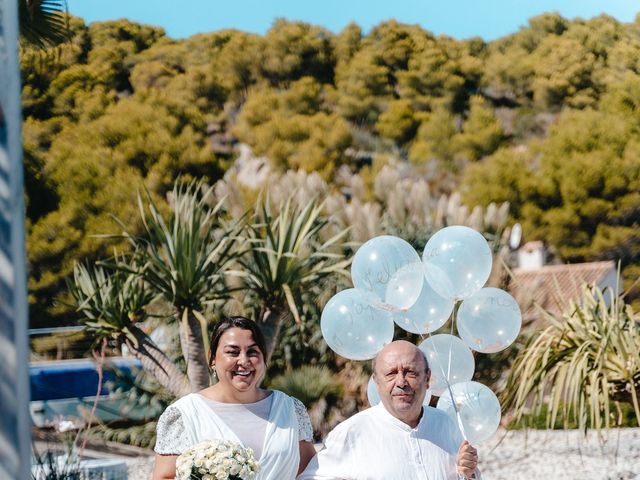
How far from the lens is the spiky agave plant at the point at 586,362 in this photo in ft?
20.4

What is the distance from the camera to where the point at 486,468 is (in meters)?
10.9

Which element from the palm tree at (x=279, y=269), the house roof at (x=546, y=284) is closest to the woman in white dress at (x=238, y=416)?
the palm tree at (x=279, y=269)

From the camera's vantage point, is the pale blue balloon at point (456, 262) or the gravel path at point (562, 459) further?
the gravel path at point (562, 459)

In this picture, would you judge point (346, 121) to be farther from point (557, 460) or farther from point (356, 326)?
point (356, 326)

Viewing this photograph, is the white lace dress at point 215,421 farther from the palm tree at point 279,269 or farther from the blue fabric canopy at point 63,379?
the blue fabric canopy at point 63,379

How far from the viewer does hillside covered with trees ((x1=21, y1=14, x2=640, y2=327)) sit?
106 feet

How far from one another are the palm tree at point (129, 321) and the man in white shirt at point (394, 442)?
6473 millimetres

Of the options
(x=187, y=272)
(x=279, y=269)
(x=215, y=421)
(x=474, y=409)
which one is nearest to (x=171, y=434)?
(x=215, y=421)

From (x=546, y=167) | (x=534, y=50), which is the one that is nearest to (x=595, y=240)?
(x=546, y=167)

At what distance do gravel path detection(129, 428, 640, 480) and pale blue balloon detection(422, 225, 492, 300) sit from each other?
221 inches

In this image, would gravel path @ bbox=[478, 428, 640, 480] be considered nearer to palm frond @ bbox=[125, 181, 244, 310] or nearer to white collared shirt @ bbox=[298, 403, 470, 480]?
palm frond @ bbox=[125, 181, 244, 310]

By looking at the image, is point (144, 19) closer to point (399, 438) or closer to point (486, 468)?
point (486, 468)

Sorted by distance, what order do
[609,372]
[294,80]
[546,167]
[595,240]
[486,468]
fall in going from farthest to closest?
[294,80]
[546,167]
[595,240]
[486,468]
[609,372]

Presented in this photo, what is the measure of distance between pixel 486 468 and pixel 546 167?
24287 mm
